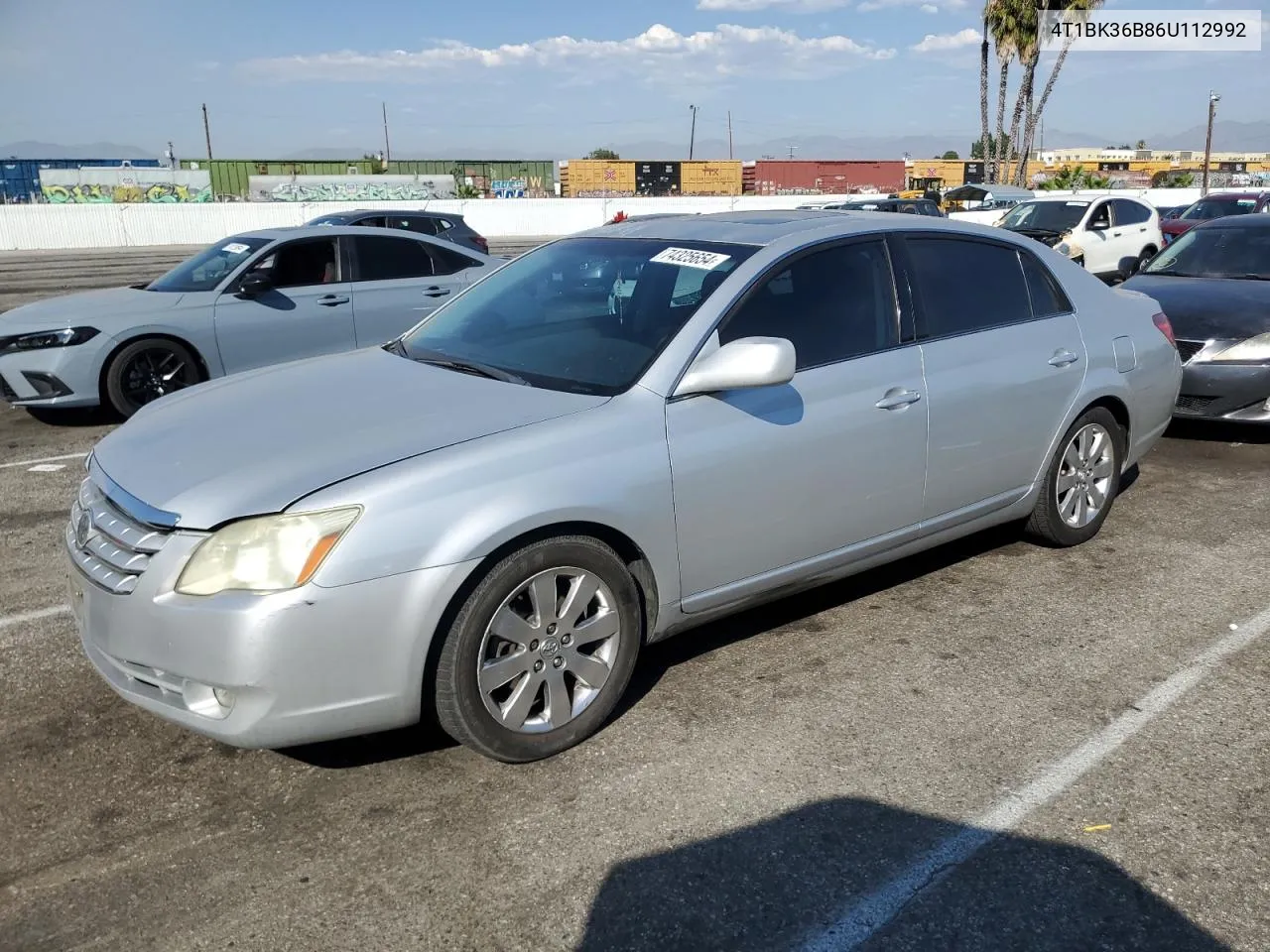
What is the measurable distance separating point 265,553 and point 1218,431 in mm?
7478

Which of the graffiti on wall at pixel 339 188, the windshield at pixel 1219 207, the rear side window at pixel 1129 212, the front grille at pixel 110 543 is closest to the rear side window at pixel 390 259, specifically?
the front grille at pixel 110 543

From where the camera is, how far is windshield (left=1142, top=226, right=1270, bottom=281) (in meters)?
8.47

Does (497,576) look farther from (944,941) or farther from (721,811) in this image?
(944,941)

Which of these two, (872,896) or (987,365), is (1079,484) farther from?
(872,896)

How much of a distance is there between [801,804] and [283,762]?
1.63 metres

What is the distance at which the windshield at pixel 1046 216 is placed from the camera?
16.8 metres

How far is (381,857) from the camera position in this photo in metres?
2.90

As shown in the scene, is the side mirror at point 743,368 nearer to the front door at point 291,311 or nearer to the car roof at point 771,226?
the car roof at point 771,226

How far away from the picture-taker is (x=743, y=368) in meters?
3.48

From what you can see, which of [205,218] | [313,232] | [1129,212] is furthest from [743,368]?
[205,218]

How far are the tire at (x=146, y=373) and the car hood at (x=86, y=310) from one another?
0.23 metres

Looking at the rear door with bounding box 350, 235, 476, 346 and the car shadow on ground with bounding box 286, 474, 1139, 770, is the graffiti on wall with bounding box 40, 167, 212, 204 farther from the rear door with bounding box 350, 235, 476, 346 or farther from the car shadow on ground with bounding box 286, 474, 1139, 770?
the car shadow on ground with bounding box 286, 474, 1139, 770

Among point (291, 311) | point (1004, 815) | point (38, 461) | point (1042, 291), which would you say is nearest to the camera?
point (1004, 815)

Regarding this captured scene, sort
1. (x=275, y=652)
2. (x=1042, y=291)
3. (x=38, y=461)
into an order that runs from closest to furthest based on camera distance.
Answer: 1. (x=275, y=652)
2. (x=1042, y=291)
3. (x=38, y=461)
